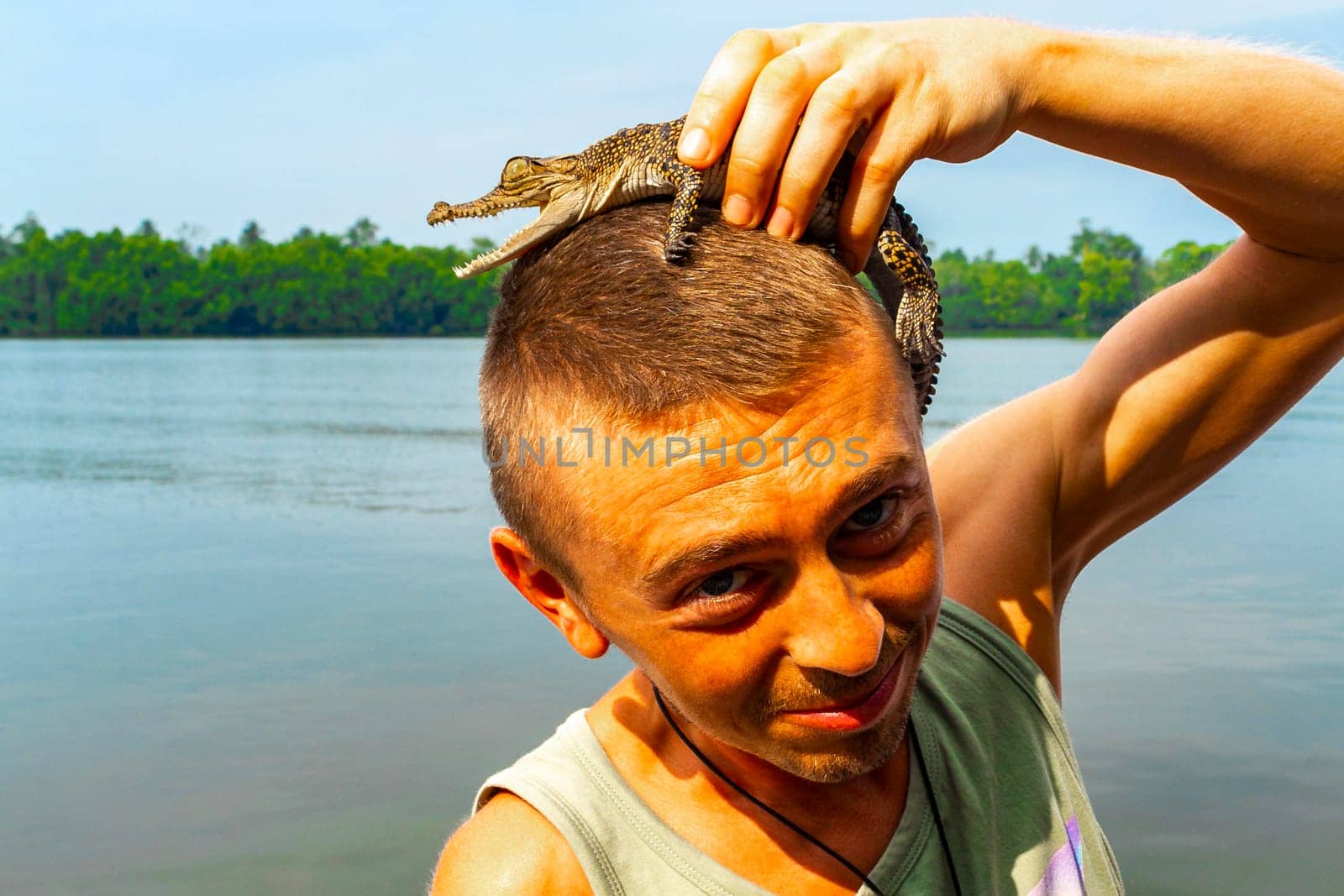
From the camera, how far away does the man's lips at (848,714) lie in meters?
1.92

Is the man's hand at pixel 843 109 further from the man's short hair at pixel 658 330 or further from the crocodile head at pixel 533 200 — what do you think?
the crocodile head at pixel 533 200

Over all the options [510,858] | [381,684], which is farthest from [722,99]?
[381,684]

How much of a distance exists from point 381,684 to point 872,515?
20.0ft

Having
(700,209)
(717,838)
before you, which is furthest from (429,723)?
(700,209)

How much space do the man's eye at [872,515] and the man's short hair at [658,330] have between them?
8.1 inches

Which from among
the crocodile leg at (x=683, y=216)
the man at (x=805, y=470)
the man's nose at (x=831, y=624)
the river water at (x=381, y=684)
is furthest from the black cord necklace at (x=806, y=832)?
the river water at (x=381, y=684)

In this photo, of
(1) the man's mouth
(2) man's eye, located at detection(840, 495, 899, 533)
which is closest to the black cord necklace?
(1) the man's mouth

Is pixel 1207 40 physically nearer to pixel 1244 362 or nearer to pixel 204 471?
pixel 1244 362

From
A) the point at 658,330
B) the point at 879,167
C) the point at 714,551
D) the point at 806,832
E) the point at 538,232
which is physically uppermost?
the point at 879,167

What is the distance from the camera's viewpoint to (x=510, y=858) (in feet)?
6.73

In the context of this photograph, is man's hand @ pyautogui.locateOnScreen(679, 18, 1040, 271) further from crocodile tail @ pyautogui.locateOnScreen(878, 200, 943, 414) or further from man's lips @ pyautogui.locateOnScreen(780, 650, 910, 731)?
man's lips @ pyautogui.locateOnScreen(780, 650, 910, 731)

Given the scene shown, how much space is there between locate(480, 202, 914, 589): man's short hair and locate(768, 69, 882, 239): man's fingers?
16 cm

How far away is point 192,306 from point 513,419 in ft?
232

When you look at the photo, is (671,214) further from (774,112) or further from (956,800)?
(956,800)
